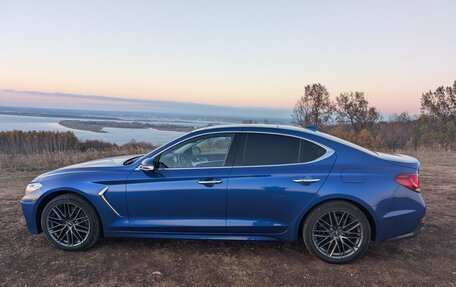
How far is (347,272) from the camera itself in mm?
3625

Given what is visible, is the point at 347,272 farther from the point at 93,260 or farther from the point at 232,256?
the point at 93,260

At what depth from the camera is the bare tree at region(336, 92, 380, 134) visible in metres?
42.2

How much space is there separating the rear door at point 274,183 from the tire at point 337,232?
0.78ft

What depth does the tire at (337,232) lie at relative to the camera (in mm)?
3760

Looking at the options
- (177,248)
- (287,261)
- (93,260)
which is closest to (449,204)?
(287,261)

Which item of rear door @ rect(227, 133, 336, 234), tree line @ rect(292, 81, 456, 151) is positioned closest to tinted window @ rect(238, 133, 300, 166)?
rear door @ rect(227, 133, 336, 234)

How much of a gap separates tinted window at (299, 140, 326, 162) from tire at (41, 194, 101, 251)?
255cm

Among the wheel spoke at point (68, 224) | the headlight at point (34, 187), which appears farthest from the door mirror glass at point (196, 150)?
the headlight at point (34, 187)

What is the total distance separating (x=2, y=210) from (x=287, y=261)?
16.2 ft

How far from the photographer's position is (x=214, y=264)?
150 inches

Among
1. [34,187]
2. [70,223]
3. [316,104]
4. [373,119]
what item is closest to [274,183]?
[70,223]

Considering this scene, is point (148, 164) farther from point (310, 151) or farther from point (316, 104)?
point (316, 104)

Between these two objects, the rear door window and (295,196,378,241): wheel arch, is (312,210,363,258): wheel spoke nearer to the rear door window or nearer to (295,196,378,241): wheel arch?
(295,196,378,241): wheel arch

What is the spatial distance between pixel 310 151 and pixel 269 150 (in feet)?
1.53
